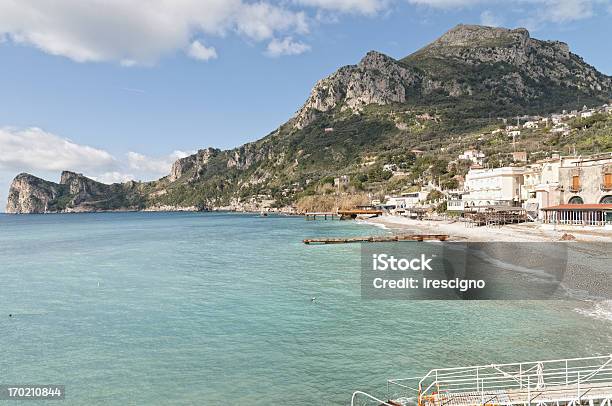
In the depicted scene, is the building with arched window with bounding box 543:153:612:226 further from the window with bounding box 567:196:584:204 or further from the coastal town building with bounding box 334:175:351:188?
the coastal town building with bounding box 334:175:351:188

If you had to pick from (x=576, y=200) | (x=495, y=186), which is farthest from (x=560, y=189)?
(x=495, y=186)

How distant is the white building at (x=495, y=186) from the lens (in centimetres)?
7338

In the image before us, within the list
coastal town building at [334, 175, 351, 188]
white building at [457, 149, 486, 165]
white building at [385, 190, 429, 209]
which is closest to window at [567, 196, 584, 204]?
white building at [385, 190, 429, 209]

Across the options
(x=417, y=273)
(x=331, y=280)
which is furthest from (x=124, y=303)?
(x=417, y=273)

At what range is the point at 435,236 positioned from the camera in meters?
60.8

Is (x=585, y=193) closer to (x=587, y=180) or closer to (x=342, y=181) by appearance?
(x=587, y=180)

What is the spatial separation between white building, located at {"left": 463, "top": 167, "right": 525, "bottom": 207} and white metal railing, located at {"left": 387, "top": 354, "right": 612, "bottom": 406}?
213ft

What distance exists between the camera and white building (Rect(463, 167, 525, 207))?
73.4 meters

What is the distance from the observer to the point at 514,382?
13117 millimetres

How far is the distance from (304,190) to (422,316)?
157 meters

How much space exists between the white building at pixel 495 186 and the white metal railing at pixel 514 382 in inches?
2557

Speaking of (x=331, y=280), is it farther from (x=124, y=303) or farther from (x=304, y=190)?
(x=304, y=190)

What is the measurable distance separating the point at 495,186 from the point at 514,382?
227ft

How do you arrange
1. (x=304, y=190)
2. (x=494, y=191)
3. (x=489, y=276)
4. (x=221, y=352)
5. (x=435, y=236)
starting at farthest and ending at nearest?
1. (x=304, y=190)
2. (x=494, y=191)
3. (x=435, y=236)
4. (x=489, y=276)
5. (x=221, y=352)
